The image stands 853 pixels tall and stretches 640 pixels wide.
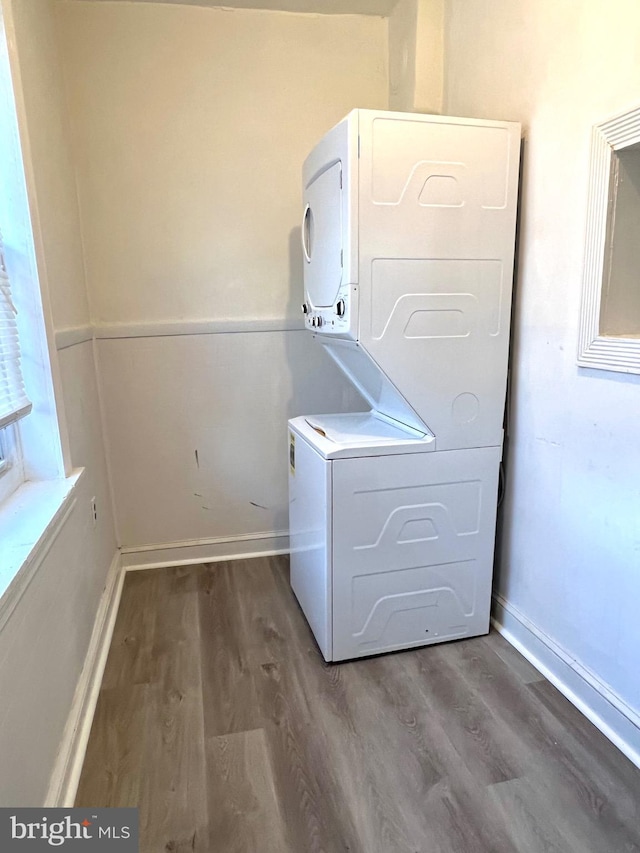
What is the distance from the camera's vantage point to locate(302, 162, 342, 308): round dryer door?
170cm

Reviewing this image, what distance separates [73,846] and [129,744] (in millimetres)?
449

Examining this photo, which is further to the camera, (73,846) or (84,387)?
(84,387)

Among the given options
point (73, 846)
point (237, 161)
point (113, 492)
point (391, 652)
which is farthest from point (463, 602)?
point (237, 161)

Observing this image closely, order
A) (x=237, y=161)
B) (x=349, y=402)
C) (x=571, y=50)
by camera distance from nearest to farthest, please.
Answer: (x=571, y=50) → (x=237, y=161) → (x=349, y=402)

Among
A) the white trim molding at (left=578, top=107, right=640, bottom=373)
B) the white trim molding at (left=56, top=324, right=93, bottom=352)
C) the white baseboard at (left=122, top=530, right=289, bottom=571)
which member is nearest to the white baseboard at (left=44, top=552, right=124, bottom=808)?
the white baseboard at (left=122, top=530, right=289, bottom=571)

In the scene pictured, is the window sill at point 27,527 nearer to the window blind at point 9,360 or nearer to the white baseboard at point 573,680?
the window blind at point 9,360

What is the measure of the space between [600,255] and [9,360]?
1.65m

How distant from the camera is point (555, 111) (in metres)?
1.61

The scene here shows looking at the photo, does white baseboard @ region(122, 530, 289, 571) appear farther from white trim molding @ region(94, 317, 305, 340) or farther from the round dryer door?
the round dryer door

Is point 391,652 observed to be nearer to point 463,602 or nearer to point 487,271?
point 463,602

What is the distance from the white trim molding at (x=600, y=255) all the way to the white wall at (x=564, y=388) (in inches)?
1.5

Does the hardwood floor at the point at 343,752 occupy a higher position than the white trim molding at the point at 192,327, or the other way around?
the white trim molding at the point at 192,327

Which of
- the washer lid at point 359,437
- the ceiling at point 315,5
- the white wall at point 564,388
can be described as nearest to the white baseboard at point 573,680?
the white wall at point 564,388

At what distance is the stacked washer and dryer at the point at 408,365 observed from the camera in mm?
1639
